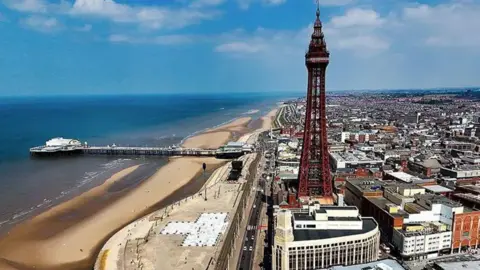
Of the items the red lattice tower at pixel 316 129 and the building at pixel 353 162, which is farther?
the building at pixel 353 162

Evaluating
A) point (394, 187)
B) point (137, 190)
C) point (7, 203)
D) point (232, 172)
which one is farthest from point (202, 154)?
point (394, 187)

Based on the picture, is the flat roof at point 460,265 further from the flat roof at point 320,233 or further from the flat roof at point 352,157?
the flat roof at point 352,157

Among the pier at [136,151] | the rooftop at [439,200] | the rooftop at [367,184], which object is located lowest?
the pier at [136,151]

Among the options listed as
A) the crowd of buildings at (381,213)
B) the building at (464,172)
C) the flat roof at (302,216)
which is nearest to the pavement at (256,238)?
the crowd of buildings at (381,213)

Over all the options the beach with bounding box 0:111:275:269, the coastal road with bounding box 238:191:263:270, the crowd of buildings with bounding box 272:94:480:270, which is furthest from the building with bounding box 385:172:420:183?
the beach with bounding box 0:111:275:269

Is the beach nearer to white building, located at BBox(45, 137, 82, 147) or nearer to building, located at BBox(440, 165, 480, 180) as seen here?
white building, located at BBox(45, 137, 82, 147)

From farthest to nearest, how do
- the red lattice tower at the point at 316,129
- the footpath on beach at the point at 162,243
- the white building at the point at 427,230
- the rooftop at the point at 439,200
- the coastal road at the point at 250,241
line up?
the red lattice tower at the point at 316,129 < the rooftop at the point at 439,200 < the white building at the point at 427,230 < the coastal road at the point at 250,241 < the footpath on beach at the point at 162,243

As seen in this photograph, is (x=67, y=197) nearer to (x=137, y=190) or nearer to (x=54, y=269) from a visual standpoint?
(x=137, y=190)

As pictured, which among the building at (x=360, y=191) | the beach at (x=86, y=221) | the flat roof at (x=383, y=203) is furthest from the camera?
the building at (x=360, y=191)
